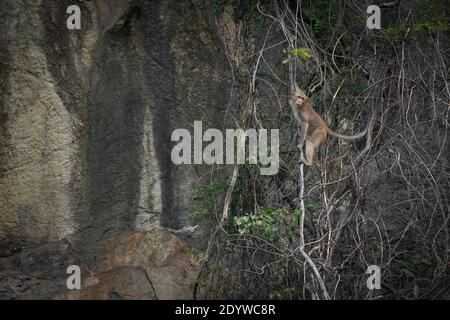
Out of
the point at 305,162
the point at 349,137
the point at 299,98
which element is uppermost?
the point at 299,98

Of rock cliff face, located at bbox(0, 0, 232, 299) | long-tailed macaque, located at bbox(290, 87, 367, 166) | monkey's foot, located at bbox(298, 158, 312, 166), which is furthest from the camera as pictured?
rock cliff face, located at bbox(0, 0, 232, 299)

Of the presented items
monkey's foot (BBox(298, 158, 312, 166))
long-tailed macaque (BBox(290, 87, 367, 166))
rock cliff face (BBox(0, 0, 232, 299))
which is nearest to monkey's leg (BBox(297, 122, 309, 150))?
long-tailed macaque (BBox(290, 87, 367, 166))

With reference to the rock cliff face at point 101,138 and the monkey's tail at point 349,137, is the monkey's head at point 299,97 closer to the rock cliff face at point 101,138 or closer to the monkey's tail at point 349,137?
the monkey's tail at point 349,137

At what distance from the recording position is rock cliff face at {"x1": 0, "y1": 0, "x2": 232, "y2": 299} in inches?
345

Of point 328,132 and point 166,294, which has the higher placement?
point 328,132

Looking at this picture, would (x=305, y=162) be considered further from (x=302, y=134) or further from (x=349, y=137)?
(x=349, y=137)

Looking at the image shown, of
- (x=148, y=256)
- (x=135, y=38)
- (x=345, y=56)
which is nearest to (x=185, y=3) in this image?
(x=135, y=38)

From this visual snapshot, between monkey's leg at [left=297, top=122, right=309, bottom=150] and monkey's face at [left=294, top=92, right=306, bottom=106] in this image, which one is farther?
monkey's leg at [left=297, top=122, right=309, bottom=150]

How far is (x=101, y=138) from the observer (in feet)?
29.3

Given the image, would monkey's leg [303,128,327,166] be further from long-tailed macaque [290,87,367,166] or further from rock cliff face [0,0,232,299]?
rock cliff face [0,0,232,299]

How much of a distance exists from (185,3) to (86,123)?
66.2 inches

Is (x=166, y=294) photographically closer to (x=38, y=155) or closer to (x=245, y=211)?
(x=245, y=211)

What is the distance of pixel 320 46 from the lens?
859 centimetres

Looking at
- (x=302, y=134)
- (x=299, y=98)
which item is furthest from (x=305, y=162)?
(x=299, y=98)
